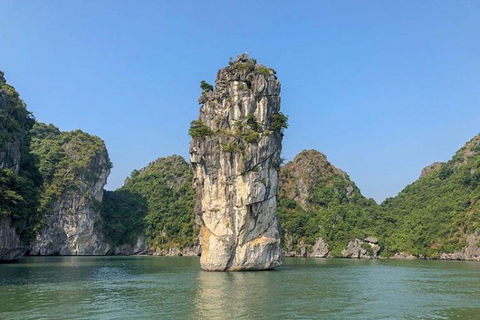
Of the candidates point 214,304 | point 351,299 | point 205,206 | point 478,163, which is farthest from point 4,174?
point 478,163

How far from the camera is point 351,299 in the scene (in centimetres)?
2422

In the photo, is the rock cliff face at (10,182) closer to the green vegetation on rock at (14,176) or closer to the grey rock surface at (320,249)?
the green vegetation on rock at (14,176)

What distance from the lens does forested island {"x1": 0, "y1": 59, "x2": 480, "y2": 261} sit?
243 ft

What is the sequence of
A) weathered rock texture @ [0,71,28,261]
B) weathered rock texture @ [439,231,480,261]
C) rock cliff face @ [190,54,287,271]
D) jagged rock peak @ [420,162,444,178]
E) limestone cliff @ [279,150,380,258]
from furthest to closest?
jagged rock peak @ [420,162,444,178] < limestone cliff @ [279,150,380,258] < weathered rock texture @ [439,231,480,261] < weathered rock texture @ [0,71,28,261] < rock cliff face @ [190,54,287,271]

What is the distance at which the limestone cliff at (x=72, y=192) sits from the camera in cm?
8581

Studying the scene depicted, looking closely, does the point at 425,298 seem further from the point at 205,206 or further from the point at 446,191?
the point at 446,191

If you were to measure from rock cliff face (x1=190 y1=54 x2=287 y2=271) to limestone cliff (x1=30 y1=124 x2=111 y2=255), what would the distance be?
4953 centimetres

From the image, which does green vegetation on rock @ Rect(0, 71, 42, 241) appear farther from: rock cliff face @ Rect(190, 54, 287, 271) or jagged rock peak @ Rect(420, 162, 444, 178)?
jagged rock peak @ Rect(420, 162, 444, 178)

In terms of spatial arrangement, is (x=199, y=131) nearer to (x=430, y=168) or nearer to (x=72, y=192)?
(x=72, y=192)

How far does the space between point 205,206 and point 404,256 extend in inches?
2154

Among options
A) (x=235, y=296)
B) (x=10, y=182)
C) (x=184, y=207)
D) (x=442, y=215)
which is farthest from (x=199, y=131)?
(x=184, y=207)

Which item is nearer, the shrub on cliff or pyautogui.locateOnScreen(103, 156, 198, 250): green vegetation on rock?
the shrub on cliff

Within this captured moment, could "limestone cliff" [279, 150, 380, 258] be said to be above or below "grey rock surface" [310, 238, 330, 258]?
above

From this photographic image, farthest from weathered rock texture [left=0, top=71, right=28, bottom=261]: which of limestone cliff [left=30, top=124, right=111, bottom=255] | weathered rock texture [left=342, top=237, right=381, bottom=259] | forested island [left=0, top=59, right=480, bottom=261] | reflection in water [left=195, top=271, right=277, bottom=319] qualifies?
weathered rock texture [left=342, top=237, right=381, bottom=259]
